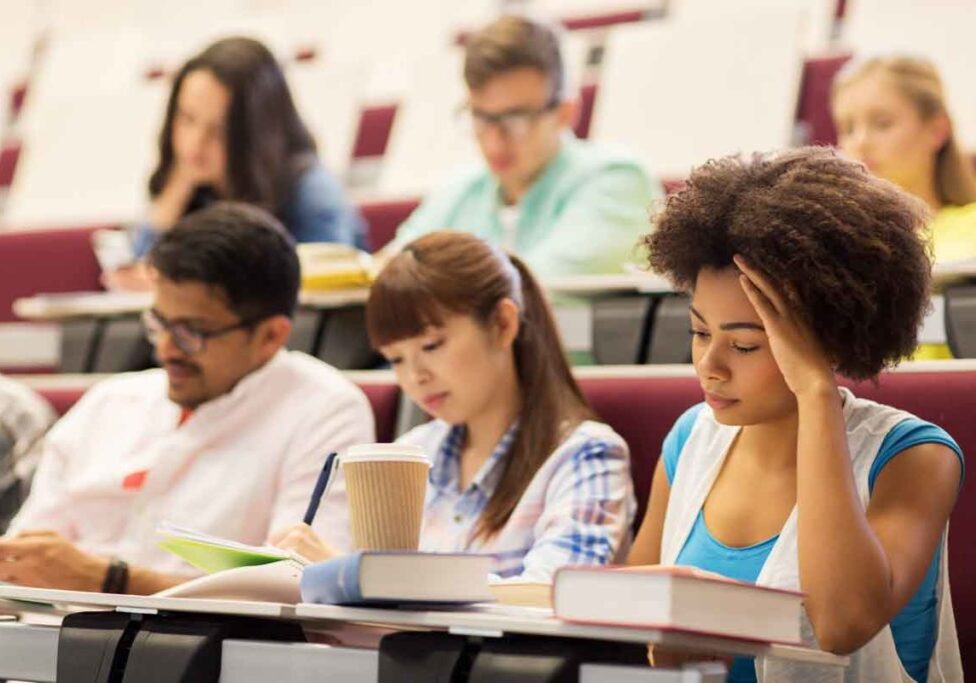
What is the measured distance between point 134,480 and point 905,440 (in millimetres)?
732

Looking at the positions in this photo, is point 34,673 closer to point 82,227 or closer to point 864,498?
point 864,498

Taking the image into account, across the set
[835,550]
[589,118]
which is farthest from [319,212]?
[835,550]

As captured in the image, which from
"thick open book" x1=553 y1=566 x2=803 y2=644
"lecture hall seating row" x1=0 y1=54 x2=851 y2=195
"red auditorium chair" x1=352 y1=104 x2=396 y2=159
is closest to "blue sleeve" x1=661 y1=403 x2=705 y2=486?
"thick open book" x1=553 y1=566 x2=803 y2=644

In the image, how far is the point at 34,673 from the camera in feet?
2.82

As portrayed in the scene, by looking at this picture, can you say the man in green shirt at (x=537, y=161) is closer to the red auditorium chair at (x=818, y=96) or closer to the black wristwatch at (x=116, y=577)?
the red auditorium chair at (x=818, y=96)

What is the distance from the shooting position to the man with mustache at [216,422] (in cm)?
134

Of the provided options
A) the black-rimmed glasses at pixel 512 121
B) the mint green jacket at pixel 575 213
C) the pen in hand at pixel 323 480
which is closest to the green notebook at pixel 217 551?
the pen in hand at pixel 323 480

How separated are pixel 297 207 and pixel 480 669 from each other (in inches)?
48.3

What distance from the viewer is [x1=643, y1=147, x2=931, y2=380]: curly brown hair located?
88 centimetres

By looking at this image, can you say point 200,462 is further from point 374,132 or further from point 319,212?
point 374,132

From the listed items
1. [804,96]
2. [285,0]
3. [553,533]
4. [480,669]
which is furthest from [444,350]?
[285,0]

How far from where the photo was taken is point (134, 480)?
54.9 inches

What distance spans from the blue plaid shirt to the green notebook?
0.73 ft

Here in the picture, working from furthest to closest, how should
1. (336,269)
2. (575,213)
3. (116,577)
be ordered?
1. (575,213)
2. (336,269)
3. (116,577)
